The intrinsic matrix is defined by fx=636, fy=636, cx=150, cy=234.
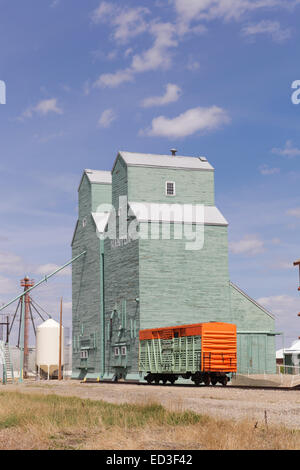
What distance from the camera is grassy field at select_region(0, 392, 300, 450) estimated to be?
1156 cm

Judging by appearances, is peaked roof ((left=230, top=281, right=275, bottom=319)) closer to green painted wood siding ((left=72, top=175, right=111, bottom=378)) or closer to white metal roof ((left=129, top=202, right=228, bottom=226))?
white metal roof ((left=129, top=202, right=228, bottom=226))

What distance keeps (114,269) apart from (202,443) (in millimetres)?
37456

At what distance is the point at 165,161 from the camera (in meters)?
50.5

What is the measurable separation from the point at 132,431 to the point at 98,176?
44147mm

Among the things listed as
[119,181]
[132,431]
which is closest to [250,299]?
[119,181]

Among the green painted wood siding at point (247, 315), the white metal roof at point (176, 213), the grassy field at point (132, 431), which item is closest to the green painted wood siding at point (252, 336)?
the green painted wood siding at point (247, 315)

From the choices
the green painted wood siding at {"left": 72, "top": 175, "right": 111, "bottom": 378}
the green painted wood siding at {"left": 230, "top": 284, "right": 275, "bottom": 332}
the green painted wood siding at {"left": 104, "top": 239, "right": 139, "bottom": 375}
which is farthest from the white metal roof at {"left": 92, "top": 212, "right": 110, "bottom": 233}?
the green painted wood siding at {"left": 230, "top": 284, "right": 275, "bottom": 332}

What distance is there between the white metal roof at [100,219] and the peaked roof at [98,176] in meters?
3.23

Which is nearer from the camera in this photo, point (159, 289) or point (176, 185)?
point (159, 289)

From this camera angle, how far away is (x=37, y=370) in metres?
59.6

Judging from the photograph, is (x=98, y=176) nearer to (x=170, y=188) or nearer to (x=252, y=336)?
(x=170, y=188)

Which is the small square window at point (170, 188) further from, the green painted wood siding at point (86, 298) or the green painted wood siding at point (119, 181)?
the green painted wood siding at point (86, 298)
